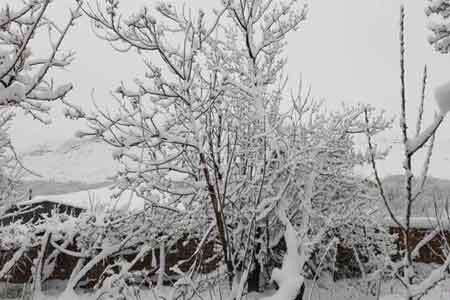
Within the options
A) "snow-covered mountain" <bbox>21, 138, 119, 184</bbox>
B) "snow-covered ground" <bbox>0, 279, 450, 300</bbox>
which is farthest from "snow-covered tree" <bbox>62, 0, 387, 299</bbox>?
"snow-covered mountain" <bbox>21, 138, 119, 184</bbox>

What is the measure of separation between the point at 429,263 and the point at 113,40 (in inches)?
475

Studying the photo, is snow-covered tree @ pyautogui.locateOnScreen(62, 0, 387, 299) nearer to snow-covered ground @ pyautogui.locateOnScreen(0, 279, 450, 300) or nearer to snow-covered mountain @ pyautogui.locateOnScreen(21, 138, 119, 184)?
snow-covered ground @ pyautogui.locateOnScreen(0, 279, 450, 300)

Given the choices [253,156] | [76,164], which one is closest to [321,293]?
[253,156]

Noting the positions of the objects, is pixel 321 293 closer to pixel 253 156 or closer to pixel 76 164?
pixel 253 156

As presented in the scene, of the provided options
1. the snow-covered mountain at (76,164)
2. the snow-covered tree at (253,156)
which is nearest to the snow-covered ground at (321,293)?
the snow-covered tree at (253,156)

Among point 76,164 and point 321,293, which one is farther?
point 76,164

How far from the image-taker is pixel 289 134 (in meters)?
8.73

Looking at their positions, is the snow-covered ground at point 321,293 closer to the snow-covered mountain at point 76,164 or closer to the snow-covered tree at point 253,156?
the snow-covered tree at point 253,156

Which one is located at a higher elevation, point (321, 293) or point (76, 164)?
point (76, 164)

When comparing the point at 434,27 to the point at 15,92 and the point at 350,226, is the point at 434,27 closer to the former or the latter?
the point at 350,226

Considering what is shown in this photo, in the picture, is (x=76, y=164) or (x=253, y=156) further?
(x=76, y=164)

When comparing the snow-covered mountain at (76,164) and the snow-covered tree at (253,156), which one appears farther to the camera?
the snow-covered mountain at (76,164)

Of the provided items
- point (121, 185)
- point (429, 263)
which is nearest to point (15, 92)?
point (121, 185)

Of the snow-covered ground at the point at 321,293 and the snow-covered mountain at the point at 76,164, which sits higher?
the snow-covered mountain at the point at 76,164
